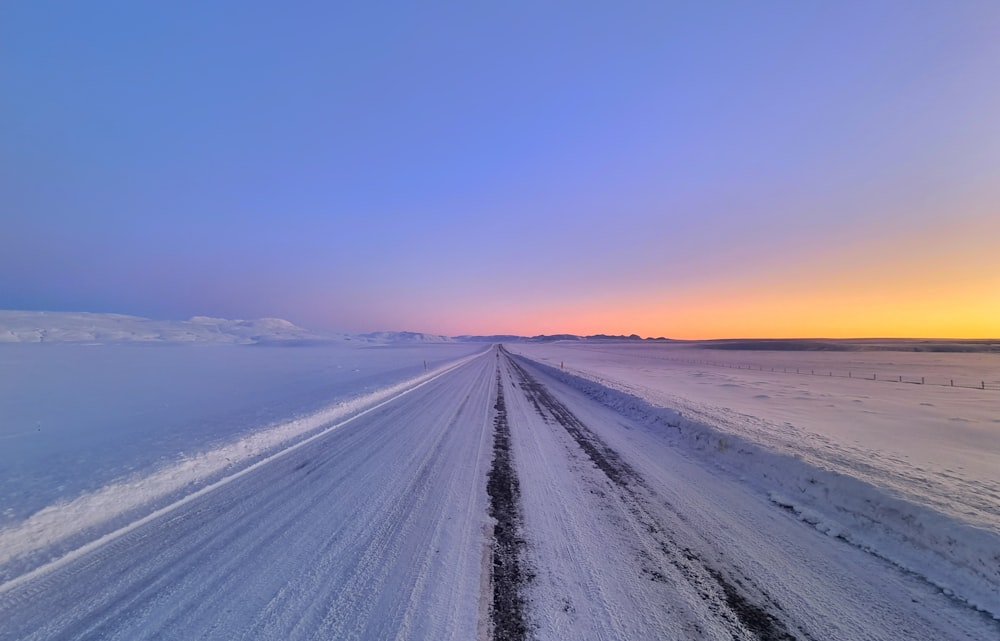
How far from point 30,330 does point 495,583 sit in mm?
103701

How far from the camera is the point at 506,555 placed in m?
4.11

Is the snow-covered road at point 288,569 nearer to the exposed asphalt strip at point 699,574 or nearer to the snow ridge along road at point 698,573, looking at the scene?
the snow ridge along road at point 698,573

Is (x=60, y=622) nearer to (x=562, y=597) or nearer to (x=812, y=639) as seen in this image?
(x=562, y=597)

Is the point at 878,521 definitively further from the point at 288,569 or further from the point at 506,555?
the point at 288,569

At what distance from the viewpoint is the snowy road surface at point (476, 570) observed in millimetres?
3102

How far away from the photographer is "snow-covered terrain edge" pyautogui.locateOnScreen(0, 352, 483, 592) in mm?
4340

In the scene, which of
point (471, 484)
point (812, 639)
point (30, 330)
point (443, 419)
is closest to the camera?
point (812, 639)

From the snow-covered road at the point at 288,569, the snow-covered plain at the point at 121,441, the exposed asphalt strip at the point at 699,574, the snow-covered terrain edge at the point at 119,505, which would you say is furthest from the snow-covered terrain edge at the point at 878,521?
the snow-covered plain at the point at 121,441

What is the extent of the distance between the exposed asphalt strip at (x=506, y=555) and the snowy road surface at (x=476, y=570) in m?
0.02

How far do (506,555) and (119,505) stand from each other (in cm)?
544

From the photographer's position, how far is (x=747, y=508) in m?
5.72

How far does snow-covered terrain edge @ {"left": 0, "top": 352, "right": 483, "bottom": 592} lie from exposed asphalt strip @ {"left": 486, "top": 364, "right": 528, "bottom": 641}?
435cm

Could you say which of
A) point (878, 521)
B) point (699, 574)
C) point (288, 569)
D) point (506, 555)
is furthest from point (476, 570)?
point (878, 521)

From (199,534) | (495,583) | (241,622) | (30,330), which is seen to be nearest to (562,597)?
(495,583)
